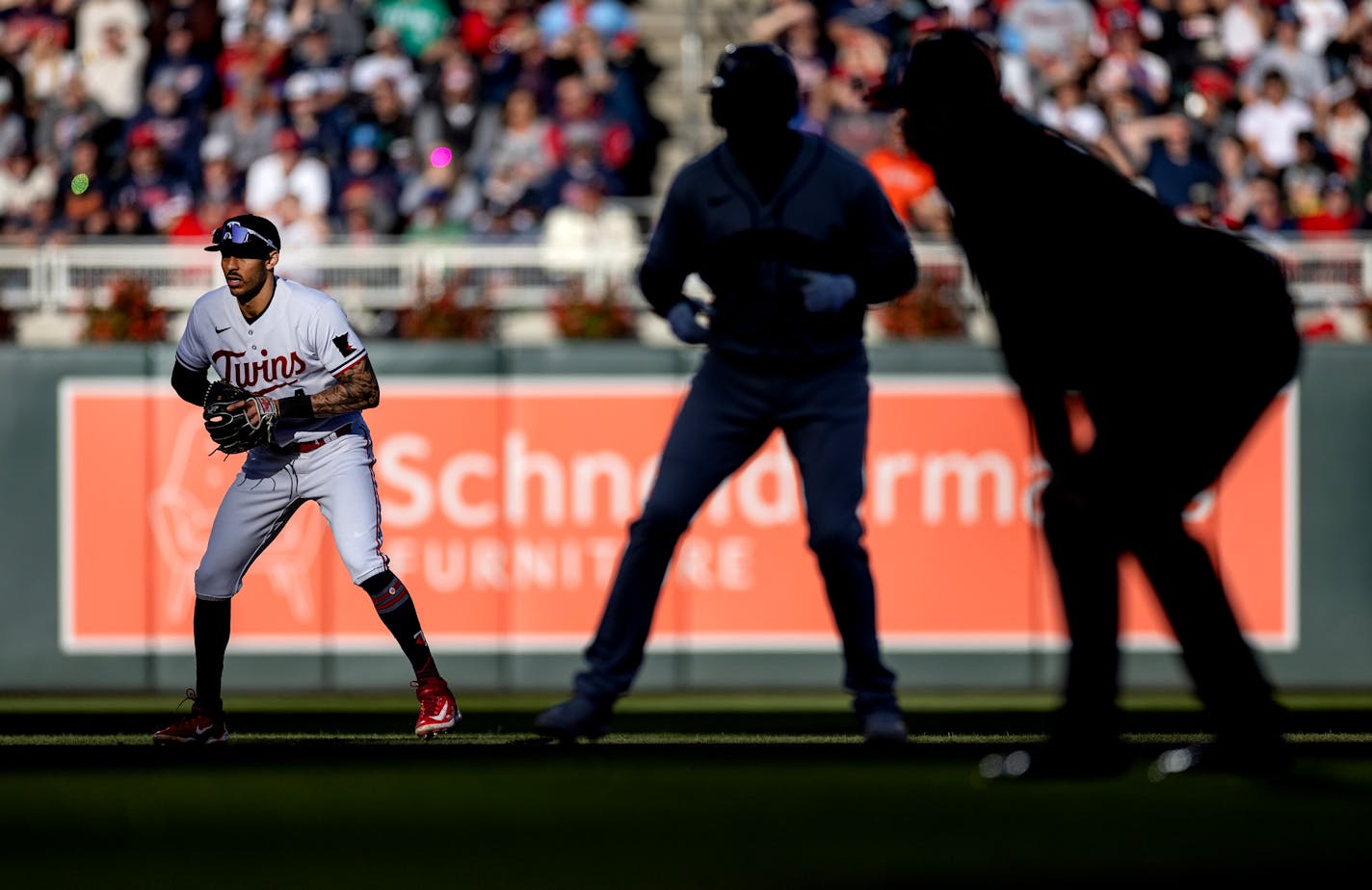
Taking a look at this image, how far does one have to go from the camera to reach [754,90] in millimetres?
5816

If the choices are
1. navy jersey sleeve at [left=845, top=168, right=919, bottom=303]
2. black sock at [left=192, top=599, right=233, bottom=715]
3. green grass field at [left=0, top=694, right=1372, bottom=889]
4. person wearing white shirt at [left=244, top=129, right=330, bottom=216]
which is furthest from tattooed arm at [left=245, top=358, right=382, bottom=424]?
person wearing white shirt at [left=244, top=129, right=330, bottom=216]

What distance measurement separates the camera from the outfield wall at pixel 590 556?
1047 cm

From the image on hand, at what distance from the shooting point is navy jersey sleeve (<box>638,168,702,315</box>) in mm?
5996

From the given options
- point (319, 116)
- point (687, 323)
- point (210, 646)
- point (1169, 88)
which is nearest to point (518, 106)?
point (319, 116)

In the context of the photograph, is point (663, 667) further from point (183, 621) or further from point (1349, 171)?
point (1349, 171)

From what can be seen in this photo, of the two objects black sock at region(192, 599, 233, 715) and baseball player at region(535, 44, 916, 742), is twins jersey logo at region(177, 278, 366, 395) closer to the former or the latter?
black sock at region(192, 599, 233, 715)

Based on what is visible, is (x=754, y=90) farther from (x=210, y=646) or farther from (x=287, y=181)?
(x=287, y=181)

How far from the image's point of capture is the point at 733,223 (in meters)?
5.90

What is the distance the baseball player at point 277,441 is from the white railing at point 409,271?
5.41 m

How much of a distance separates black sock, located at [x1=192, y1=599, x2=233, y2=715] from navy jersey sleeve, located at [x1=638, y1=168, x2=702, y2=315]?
5.32 feet

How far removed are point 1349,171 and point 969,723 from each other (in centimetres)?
679

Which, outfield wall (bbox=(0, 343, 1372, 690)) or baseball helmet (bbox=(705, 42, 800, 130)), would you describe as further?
outfield wall (bbox=(0, 343, 1372, 690))

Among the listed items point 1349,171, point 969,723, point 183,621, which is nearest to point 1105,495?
point 969,723

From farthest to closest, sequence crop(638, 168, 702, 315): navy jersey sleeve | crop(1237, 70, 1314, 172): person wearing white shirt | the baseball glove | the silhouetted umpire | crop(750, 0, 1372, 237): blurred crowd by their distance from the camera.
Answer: crop(1237, 70, 1314, 172): person wearing white shirt < crop(750, 0, 1372, 237): blurred crowd < crop(638, 168, 702, 315): navy jersey sleeve < the baseball glove < the silhouetted umpire
